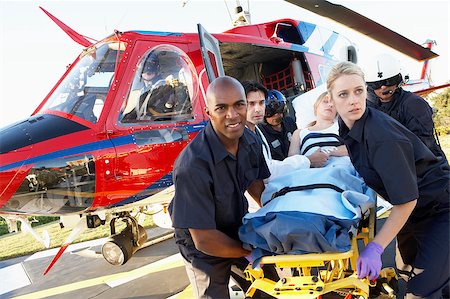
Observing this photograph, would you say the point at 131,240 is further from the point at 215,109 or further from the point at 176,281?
the point at 215,109

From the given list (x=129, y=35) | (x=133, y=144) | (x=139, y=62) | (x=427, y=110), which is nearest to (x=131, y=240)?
(x=133, y=144)

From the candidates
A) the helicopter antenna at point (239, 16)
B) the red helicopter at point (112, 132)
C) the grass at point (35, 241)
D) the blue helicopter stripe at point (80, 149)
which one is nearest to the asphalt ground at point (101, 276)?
the red helicopter at point (112, 132)

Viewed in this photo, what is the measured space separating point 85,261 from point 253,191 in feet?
15.0

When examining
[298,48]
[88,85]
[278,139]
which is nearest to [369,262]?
[278,139]

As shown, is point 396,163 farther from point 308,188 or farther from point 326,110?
point 326,110

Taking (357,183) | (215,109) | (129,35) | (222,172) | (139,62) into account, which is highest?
(129,35)

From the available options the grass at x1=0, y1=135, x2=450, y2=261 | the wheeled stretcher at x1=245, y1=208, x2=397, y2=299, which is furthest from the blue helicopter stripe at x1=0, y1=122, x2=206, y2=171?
the grass at x1=0, y1=135, x2=450, y2=261

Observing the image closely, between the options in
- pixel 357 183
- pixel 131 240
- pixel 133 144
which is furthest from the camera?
pixel 131 240

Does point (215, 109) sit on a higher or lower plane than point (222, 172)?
higher

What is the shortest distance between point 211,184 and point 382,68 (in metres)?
1.87

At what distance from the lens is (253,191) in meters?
2.25

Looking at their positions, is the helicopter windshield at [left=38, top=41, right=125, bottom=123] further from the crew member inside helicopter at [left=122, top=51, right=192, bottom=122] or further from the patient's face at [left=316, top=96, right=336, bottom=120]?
the patient's face at [left=316, top=96, right=336, bottom=120]

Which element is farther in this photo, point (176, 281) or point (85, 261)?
point (85, 261)

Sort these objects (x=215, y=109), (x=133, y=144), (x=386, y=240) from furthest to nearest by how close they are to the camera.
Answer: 1. (x=133, y=144)
2. (x=215, y=109)
3. (x=386, y=240)
